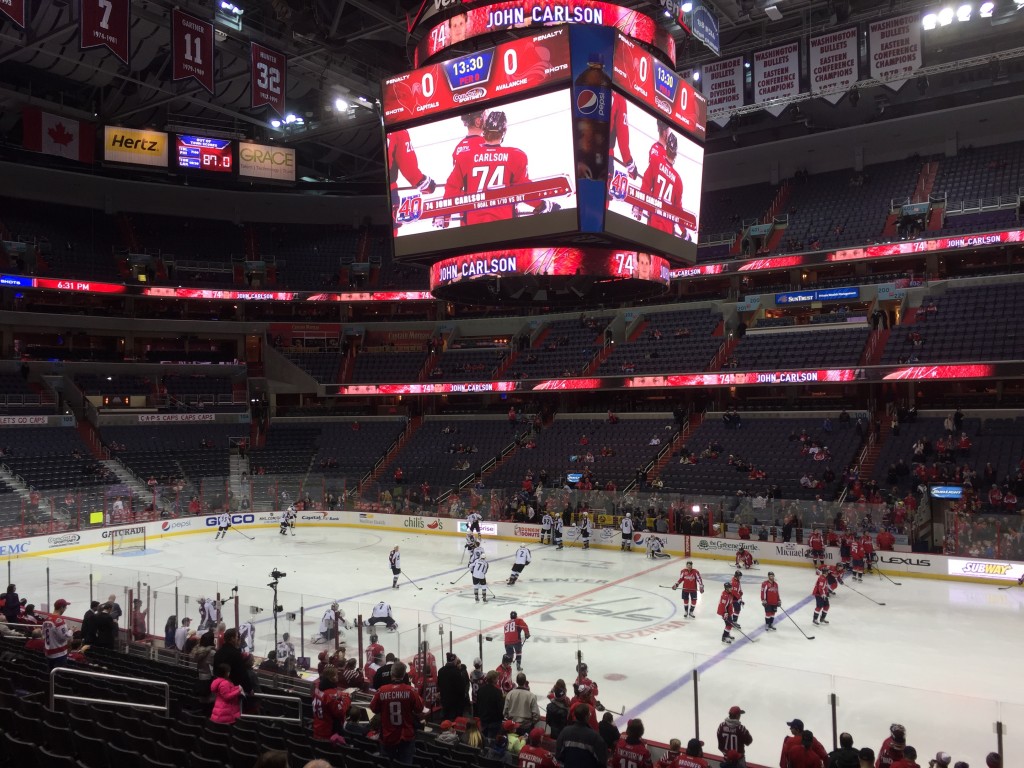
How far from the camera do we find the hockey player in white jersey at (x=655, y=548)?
26406mm

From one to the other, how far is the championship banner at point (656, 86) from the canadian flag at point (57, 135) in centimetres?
2693

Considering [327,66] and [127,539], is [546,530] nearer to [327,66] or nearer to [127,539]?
[127,539]

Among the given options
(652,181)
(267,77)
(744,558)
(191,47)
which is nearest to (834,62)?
(652,181)

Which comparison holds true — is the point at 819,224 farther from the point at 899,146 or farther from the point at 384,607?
the point at 384,607

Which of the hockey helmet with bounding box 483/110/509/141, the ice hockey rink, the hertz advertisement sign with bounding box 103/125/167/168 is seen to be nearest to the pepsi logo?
the hockey helmet with bounding box 483/110/509/141

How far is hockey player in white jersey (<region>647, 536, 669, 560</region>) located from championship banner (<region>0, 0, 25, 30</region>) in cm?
2197

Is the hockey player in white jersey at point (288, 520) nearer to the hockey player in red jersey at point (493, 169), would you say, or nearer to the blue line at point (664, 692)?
the hockey player in red jersey at point (493, 169)

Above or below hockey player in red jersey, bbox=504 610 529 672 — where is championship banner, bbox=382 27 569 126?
above

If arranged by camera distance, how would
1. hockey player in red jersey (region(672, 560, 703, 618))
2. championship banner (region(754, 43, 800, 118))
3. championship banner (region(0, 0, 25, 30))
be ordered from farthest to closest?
championship banner (region(754, 43, 800, 118)), hockey player in red jersey (region(672, 560, 703, 618)), championship banner (region(0, 0, 25, 30))

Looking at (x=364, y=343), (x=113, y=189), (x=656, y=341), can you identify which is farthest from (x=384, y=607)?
(x=113, y=189)

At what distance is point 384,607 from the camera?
1364 cm

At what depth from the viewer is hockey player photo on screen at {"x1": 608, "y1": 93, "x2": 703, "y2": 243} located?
16672 mm

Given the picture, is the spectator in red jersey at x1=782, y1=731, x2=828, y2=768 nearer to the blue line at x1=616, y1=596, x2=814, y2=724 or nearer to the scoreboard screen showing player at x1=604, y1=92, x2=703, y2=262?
the blue line at x1=616, y1=596, x2=814, y2=724

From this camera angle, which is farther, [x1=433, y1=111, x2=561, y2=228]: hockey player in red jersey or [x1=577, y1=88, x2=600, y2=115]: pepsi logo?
[x1=433, y1=111, x2=561, y2=228]: hockey player in red jersey
